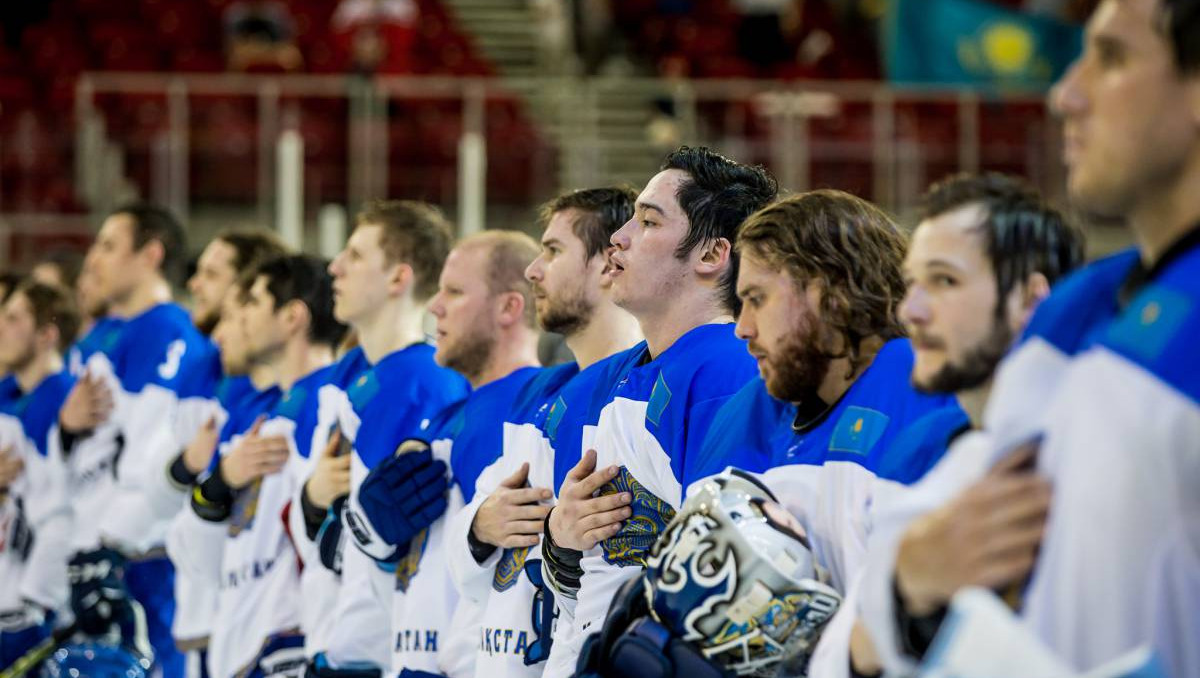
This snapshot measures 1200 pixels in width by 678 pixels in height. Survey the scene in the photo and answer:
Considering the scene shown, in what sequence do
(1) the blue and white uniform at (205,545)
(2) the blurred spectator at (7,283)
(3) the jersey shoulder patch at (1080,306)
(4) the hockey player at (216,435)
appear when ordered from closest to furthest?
(3) the jersey shoulder patch at (1080,306) < (1) the blue and white uniform at (205,545) < (4) the hockey player at (216,435) < (2) the blurred spectator at (7,283)

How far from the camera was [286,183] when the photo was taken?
348 inches

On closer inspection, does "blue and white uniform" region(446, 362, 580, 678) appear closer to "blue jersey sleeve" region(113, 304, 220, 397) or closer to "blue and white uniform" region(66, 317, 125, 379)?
"blue jersey sleeve" region(113, 304, 220, 397)

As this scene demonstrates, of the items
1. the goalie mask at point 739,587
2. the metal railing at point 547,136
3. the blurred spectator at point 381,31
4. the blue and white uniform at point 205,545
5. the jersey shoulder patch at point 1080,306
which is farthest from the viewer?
the blurred spectator at point 381,31

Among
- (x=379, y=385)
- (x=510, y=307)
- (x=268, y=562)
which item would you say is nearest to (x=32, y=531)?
(x=268, y=562)

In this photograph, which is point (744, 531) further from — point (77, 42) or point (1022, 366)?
point (77, 42)

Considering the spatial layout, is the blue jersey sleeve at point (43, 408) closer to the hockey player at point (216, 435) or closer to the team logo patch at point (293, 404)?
the hockey player at point (216, 435)

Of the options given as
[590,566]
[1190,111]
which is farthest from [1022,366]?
[590,566]

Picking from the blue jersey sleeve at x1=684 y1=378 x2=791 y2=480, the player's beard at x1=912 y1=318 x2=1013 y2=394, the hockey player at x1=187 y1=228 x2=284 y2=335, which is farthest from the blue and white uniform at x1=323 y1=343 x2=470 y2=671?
the player's beard at x1=912 y1=318 x2=1013 y2=394

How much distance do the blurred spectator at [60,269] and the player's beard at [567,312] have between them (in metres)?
4.59

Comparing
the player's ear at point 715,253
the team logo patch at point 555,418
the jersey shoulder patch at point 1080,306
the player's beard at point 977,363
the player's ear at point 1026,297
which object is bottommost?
the team logo patch at point 555,418

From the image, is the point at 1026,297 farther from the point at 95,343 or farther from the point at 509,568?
the point at 95,343

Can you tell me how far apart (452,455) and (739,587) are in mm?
1916

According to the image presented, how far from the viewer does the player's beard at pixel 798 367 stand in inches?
102

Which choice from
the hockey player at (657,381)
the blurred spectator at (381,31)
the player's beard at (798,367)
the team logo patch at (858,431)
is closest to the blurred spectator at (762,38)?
the blurred spectator at (381,31)
